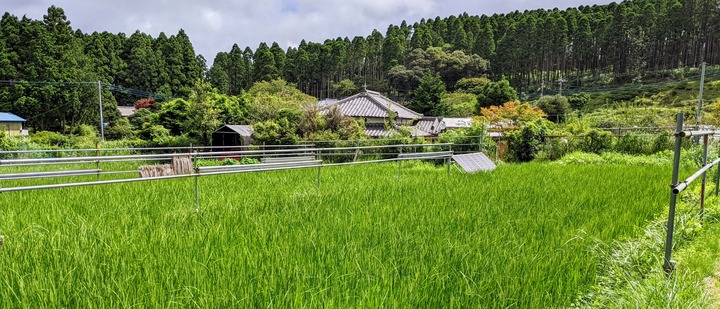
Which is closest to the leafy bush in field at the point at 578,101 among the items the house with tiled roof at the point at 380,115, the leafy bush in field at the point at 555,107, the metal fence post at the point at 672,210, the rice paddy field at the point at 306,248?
the leafy bush in field at the point at 555,107

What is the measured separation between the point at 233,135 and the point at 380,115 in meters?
8.93

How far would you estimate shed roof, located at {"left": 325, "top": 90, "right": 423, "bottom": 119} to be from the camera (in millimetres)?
23906

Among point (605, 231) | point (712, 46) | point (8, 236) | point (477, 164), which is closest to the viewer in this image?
point (8, 236)

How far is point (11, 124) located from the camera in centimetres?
3212

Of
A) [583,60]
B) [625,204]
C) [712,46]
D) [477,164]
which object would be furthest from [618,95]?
[625,204]

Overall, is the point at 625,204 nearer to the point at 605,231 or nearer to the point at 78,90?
the point at 605,231

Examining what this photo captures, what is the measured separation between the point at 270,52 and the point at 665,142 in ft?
190

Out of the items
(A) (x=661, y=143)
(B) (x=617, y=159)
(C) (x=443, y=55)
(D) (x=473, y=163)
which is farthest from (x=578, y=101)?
(D) (x=473, y=163)

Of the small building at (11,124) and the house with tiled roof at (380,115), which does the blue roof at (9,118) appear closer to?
the small building at (11,124)

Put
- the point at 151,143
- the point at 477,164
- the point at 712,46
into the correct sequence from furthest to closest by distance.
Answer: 1. the point at 712,46
2. the point at 151,143
3. the point at 477,164

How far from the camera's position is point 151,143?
20438 mm

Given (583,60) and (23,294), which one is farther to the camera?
(583,60)

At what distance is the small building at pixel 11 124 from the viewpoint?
31.3 m

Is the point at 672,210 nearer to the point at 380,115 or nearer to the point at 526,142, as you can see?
the point at 526,142
